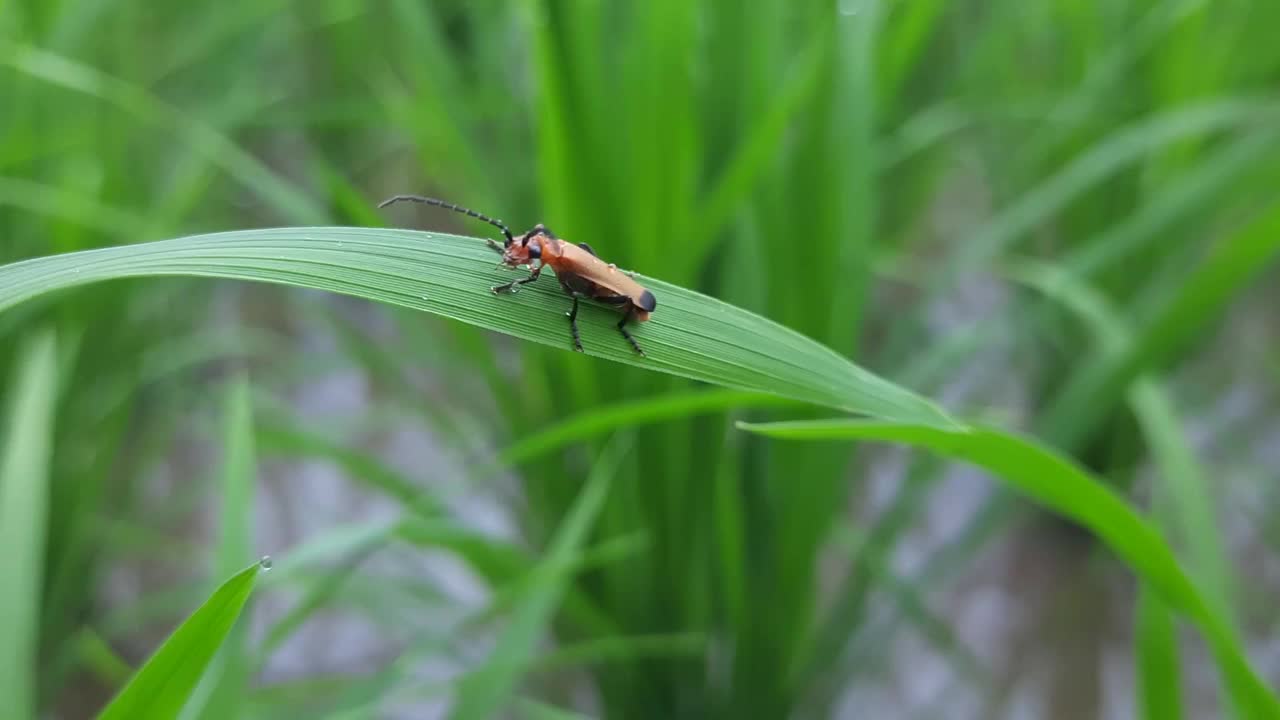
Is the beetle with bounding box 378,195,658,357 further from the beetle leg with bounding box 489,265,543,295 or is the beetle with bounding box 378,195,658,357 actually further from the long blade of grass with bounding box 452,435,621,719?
the long blade of grass with bounding box 452,435,621,719

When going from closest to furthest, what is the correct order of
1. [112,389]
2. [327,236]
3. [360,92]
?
[327,236]
[112,389]
[360,92]

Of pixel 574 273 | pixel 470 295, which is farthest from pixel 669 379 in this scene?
pixel 470 295

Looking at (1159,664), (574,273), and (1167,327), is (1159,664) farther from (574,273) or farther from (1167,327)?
(574,273)

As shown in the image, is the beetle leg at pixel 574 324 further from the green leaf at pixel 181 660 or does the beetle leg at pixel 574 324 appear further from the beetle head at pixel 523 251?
the green leaf at pixel 181 660

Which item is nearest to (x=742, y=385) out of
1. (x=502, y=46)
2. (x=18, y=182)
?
(x=18, y=182)

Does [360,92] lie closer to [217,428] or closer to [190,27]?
[190,27]

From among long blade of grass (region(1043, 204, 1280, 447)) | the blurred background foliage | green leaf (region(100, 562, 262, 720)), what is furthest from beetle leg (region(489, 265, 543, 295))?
long blade of grass (region(1043, 204, 1280, 447))

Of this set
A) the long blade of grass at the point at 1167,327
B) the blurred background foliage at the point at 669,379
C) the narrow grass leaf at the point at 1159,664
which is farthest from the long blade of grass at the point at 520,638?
the long blade of grass at the point at 1167,327
